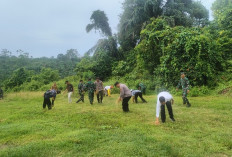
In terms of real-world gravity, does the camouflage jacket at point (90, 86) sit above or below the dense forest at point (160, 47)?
below

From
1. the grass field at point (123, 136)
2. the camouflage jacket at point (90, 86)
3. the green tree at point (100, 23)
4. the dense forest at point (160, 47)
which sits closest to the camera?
the grass field at point (123, 136)

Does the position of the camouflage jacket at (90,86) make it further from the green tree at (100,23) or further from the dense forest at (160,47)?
the green tree at (100,23)

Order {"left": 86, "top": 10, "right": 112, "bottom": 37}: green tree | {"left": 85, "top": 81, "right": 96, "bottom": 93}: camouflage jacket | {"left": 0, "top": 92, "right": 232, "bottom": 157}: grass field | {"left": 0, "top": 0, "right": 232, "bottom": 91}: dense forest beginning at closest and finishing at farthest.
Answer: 1. {"left": 0, "top": 92, "right": 232, "bottom": 157}: grass field
2. {"left": 85, "top": 81, "right": 96, "bottom": 93}: camouflage jacket
3. {"left": 0, "top": 0, "right": 232, "bottom": 91}: dense forest
4. {"left": 86, "top": 10, "right": 112, "bottom": 37}: green tree

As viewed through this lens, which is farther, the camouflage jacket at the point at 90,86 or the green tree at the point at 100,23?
the green tree at the point at 100,23

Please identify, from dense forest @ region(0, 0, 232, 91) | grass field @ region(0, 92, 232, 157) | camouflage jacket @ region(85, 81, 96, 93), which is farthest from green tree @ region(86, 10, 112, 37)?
grass field @ region(0, 92, 232, 157)

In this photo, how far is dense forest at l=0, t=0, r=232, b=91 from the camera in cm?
1705

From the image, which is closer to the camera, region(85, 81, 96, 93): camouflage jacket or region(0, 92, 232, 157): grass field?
region(0, 92, 232, 157): grass field

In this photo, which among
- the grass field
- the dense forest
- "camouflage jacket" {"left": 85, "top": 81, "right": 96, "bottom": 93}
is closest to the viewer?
the grass field

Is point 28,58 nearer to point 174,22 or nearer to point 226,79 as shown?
point 174,22

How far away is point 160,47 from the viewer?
19656 mm

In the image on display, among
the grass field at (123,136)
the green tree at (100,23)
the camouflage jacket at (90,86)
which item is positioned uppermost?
the green tree at (100,23)

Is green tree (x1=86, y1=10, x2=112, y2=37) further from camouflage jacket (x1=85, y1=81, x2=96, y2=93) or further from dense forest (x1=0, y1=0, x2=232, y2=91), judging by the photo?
camouflage jacket (x1=85, y1=81, x2=96, y2=93)

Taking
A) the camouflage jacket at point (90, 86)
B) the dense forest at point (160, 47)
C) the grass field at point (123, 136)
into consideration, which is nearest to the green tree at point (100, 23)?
the dense forest at point (160, 47)

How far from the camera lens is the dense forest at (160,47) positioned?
17.0 meters
